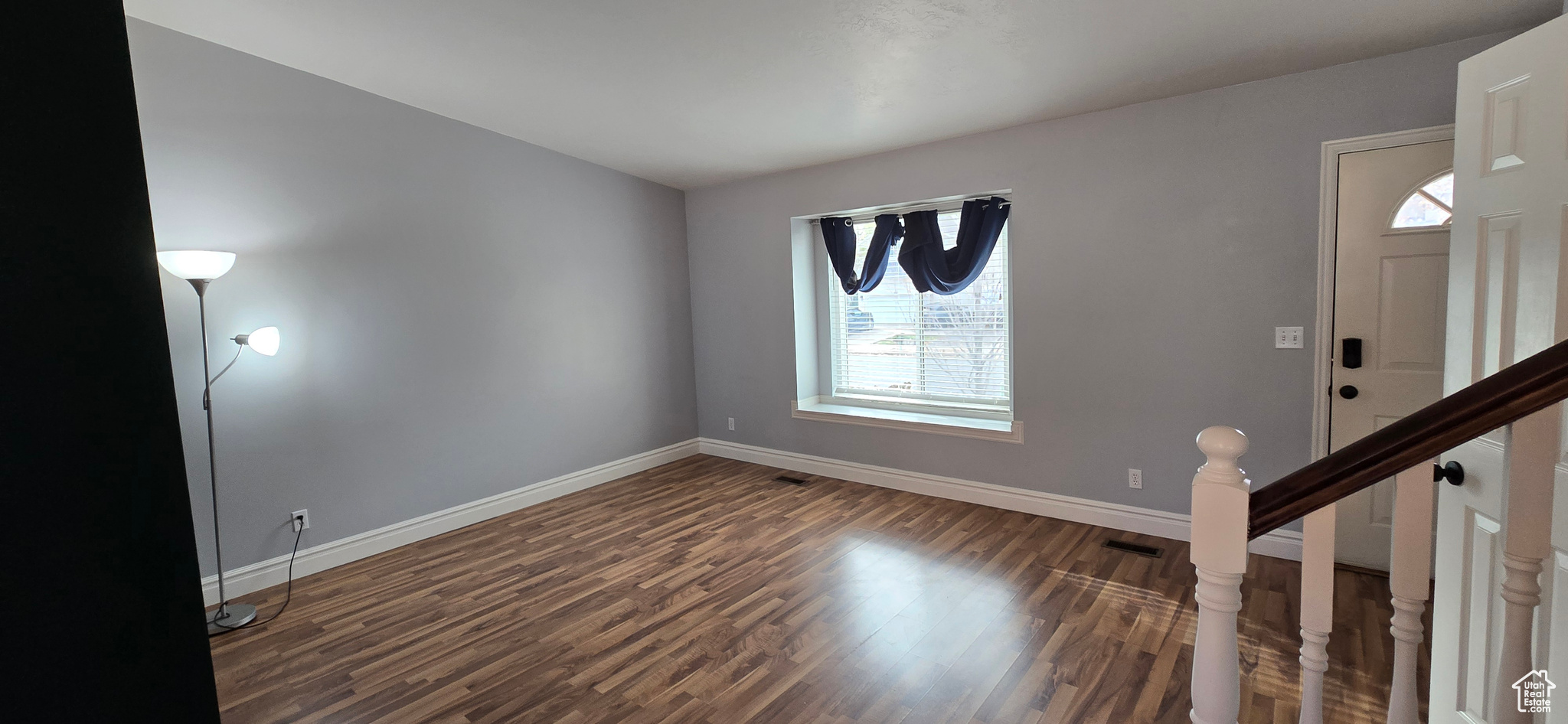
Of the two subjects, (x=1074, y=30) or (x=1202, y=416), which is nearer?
(x=1074, y=30)

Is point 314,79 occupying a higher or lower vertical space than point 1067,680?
higher

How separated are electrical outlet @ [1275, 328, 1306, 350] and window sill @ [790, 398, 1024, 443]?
56.1 inches

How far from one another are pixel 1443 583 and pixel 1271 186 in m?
2.20

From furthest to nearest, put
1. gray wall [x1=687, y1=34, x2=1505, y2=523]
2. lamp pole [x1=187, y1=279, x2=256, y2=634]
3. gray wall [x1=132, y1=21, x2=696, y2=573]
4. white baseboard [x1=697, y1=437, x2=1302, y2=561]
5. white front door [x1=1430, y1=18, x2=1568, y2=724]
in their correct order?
1. white baseboard [x1=697, y1=437, x2=1302, y2=561]
2. gray wall [x1=132, y1=21, x2=696, y2=573]
3. gray wall [x1=687, y1=34, x2=1505, y2=523]
4. lamp pole [x1=187, y1=279, x2=256, y2=634]
5. white front door [x1=1430, y1=18, x2=1568, y2=724]

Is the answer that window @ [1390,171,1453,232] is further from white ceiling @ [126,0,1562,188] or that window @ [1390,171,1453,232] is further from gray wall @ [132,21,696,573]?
gray wall @ [132,21,696,573]

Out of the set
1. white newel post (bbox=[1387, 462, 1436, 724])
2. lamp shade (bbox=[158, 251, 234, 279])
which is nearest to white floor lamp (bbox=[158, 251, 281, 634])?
lamp shade (bbox=[158, 251, 234, 279])

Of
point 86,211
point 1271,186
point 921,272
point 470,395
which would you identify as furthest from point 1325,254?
point 470,395

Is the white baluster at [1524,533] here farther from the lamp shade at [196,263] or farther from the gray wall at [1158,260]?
the lamp shade at [196,263]

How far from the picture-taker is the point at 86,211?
2.92ft

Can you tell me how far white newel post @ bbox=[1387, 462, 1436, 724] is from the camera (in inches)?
38.1

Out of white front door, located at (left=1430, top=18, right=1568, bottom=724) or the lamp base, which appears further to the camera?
the lamp base

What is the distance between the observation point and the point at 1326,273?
10.2ft

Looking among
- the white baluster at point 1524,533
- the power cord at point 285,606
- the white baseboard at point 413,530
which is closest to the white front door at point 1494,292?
the white baluster at point 1524,533

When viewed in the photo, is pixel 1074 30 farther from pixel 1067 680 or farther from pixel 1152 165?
pixel 1067 680
